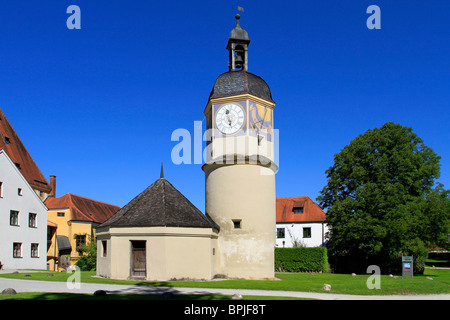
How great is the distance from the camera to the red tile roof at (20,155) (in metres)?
43.5

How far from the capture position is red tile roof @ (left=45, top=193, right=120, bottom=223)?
173 feet

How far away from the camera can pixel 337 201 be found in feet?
120

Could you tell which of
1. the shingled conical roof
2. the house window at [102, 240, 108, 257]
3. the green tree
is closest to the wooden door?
the shingled conical roof

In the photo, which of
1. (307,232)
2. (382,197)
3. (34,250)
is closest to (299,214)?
(307,232)

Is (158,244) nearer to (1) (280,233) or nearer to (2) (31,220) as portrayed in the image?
(2) (31,220)

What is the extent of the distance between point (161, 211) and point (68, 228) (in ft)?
106

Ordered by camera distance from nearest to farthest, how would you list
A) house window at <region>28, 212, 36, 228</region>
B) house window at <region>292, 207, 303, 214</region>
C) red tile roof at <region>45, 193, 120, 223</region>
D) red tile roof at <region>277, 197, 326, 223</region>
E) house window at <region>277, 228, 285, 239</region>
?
house window at <region>28, 212, 36, 228</region> → red tile roof at <region>277, 197, 326, 223</region> → red tile roof at <region>45, 193, 120, 223</region> → house window at <region>277, 228, 285, 239</region> → house window at <region>292, 207, 303, 214</region>

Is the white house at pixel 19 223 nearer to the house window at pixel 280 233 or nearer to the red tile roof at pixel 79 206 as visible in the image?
the red tile roof at pixel 79 206

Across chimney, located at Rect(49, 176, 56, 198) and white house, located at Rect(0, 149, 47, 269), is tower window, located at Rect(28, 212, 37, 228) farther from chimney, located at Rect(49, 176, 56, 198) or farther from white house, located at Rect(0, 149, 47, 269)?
chimney, located at Rect(49, 176, 56, 198)

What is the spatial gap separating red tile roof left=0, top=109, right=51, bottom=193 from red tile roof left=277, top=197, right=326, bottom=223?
28027 mm

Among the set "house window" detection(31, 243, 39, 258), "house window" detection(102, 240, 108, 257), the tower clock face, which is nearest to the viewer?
"house window" detection(102, 240, 108, 257)
